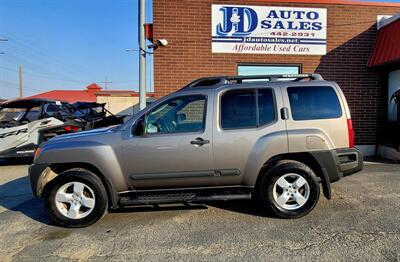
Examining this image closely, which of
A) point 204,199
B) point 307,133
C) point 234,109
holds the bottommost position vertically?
point 204,199

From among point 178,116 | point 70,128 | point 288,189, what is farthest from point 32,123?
Answer: point 288,189

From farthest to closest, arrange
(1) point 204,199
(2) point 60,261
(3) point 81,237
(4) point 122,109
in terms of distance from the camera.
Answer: (4) point 122,109 → (1) point 204,199 → (3) point 81,237 → (2) point 60,261

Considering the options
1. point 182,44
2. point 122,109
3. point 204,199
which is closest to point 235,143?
point 204,199

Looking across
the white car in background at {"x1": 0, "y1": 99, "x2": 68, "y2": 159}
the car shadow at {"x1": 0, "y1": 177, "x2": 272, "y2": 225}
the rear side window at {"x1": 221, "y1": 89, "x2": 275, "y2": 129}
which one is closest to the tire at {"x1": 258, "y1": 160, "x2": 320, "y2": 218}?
the car shadow at {"x1": 0, "y1": 177, "x2": 272, "y2": 225}

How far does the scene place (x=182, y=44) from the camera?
9.38 meters

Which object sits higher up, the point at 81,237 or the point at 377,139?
the point at 377,139

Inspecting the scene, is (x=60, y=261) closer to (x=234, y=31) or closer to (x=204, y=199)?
(x=204, y=199)

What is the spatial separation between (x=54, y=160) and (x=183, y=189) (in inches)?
73.2

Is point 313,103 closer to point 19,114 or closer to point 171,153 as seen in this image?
point 171,153

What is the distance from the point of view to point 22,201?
19.4 ft

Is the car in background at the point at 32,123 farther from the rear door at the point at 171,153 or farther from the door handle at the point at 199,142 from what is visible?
the door handle at the point at 199,142

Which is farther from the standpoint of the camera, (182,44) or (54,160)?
(182,44)

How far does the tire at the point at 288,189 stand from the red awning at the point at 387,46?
18.0ft

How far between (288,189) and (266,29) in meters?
6.12
